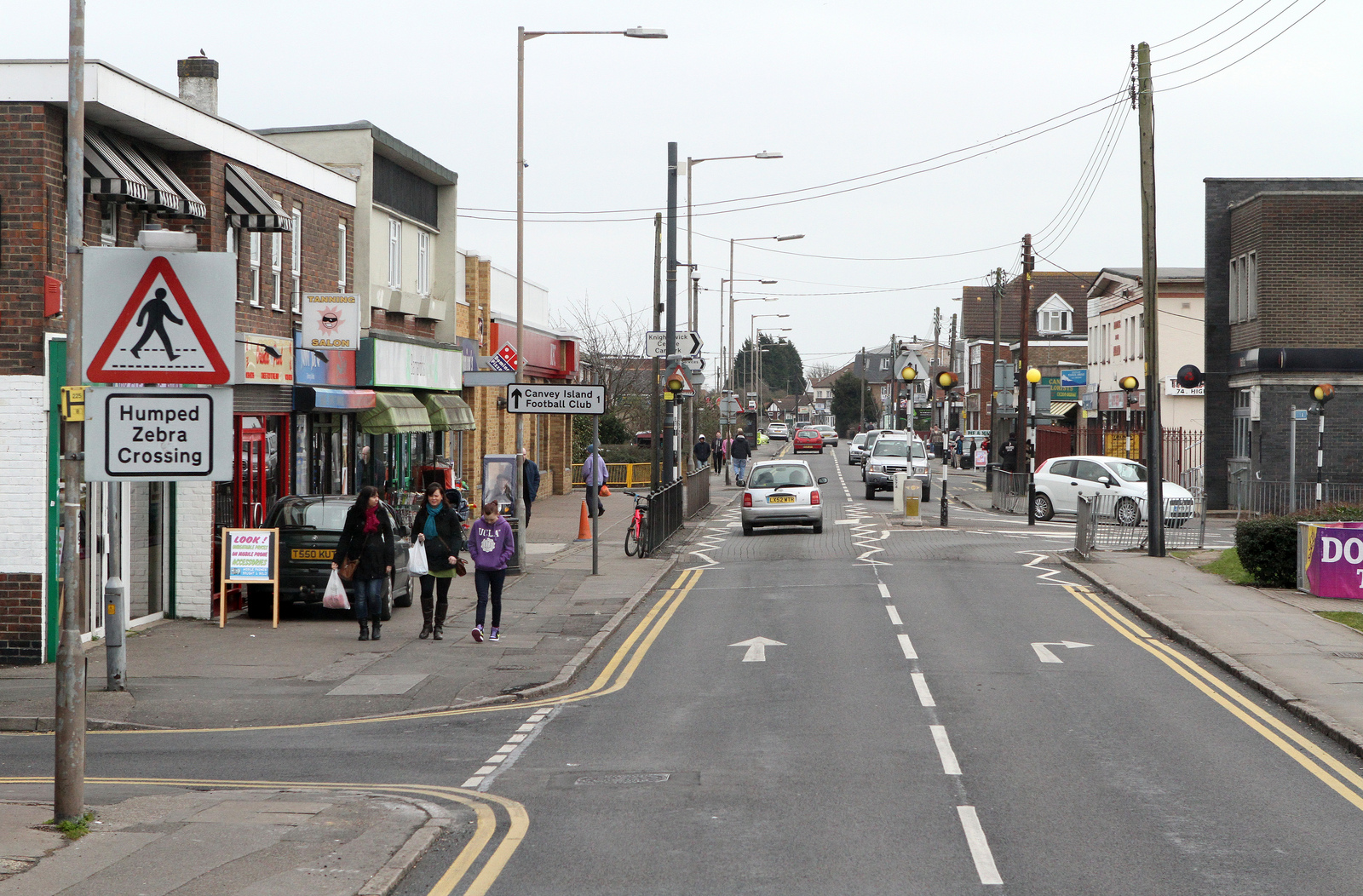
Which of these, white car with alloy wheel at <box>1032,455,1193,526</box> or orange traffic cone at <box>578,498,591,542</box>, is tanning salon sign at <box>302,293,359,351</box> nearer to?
orange traffic cone at <box>578,498,591,542</box>

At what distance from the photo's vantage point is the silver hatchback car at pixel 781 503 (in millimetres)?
31141

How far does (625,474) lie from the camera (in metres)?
52.6

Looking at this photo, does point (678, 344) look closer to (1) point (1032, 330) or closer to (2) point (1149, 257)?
(2) point (1149, 257)

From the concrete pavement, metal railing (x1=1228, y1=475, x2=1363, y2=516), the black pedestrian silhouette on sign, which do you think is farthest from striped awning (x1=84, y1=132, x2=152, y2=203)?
metal railing (x1=1228, y1=475, x2=1363, y2=516)

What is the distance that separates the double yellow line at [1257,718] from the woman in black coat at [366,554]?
877 cm

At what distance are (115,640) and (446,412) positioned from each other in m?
16.1

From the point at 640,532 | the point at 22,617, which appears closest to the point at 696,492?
the point at 640,532

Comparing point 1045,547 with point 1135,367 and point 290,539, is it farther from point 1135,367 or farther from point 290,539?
point 1135,367

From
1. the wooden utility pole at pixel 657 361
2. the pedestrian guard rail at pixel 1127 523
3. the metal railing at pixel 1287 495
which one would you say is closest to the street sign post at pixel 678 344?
the wooden utility pole at pixel 657 361

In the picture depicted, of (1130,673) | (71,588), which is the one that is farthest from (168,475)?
(1130,673)

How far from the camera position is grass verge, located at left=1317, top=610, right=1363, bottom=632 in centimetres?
1725

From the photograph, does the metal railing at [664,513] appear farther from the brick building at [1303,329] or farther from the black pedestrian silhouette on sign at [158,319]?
the black pedestrian silhouette on sign at [158,319]

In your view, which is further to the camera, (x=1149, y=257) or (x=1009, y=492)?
(x=1009, y=492)

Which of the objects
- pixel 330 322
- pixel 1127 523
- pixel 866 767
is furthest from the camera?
pixel 1127 523
